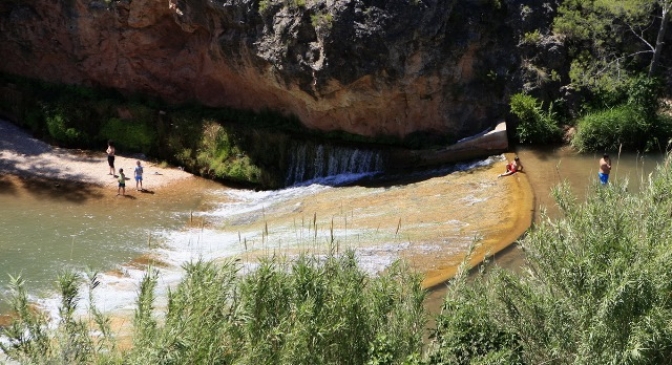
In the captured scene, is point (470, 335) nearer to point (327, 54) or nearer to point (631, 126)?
point (327, 54)

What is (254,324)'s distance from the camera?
793cm

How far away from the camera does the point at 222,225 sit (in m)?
20.6

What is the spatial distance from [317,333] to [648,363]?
3.52m

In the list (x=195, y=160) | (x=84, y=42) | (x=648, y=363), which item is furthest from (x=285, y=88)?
(x=648, y=363)

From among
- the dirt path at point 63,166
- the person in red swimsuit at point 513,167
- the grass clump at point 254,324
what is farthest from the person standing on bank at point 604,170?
the dirt path at point 63,166

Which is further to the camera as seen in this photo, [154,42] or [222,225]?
[154,42]

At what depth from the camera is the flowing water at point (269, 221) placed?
54.0 ft

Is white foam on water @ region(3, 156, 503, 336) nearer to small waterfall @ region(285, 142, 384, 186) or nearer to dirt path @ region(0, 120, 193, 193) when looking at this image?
small waterfall @ region(285, 142, 384, 186)

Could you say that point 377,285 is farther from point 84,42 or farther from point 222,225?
point 84,42

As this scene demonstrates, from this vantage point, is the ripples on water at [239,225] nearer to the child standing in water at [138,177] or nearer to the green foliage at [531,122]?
the child standing in water at [138,177]

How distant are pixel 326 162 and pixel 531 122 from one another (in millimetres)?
6694

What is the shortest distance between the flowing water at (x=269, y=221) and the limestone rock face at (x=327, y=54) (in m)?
2.35

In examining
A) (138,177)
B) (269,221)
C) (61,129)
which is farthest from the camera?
(61,129)

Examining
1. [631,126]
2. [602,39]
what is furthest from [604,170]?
[602,39]
